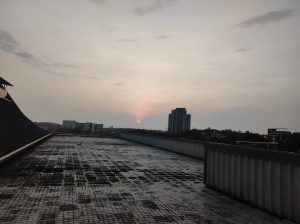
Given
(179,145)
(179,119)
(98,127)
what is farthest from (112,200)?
(98,127)

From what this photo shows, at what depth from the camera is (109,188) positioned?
9.66m

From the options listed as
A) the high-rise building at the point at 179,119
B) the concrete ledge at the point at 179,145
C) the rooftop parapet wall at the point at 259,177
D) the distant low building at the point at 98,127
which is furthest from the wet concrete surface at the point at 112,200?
the distant low building at the point at 98,127

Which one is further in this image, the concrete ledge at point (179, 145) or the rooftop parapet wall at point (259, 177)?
the concrete ledge at point (179, 145)

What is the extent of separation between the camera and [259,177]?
800cm

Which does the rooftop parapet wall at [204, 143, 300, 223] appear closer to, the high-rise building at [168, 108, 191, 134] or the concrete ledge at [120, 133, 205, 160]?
the concrete ledge at [120, 133, 205, 160]

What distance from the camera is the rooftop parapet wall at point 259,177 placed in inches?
272

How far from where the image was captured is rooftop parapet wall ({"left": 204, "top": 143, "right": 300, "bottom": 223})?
6.91m

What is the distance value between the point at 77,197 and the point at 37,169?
5.49 meters

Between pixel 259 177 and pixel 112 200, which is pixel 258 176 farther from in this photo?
pixel 112 200

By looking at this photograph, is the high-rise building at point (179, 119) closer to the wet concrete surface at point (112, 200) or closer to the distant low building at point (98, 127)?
the distant low building at point (98, 127)

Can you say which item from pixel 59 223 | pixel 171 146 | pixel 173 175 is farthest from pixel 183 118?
pixel 59 223

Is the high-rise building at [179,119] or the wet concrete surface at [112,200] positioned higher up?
the high-rise building at [179,119]

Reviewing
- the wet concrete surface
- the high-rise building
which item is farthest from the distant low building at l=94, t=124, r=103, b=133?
the wet concrete surface

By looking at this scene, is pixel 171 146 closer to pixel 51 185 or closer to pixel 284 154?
pixel 51 185
